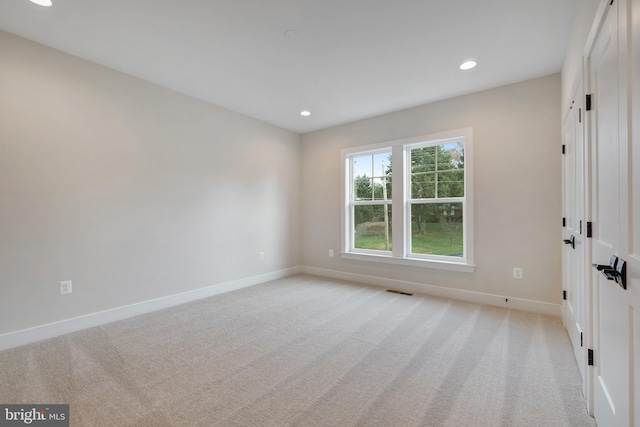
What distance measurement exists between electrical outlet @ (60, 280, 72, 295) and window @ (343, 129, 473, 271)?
11.4ft

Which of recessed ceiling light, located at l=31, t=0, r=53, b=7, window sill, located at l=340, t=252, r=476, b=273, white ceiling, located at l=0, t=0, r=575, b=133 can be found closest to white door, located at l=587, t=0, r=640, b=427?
white ceiling, located at l=0, t=0, r=575, b=133

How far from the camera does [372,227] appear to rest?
15.0 feet

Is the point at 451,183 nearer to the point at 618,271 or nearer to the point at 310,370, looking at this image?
the point at 618,271

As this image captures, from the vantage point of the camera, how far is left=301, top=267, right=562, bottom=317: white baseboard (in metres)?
3.06

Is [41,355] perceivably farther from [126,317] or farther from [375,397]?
[375,397]

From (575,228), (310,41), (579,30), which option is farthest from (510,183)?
(310,41)

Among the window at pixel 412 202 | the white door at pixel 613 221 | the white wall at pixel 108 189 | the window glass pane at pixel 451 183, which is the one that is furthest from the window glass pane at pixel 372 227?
the white door at pixel 613 221

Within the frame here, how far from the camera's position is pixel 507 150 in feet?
10.7

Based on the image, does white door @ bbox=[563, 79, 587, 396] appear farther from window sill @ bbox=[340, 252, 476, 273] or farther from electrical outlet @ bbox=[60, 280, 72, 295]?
electrical outlet @ bbox=[60, 280, 72, 295]

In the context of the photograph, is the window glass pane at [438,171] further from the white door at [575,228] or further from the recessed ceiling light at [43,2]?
the recessed ceiling light at [43,2]

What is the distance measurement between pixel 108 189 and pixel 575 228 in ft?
14.2

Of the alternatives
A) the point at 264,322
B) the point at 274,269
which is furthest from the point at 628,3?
the point at 274,269

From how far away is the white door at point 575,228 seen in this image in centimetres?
187

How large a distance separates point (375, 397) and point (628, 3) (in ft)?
7.14
